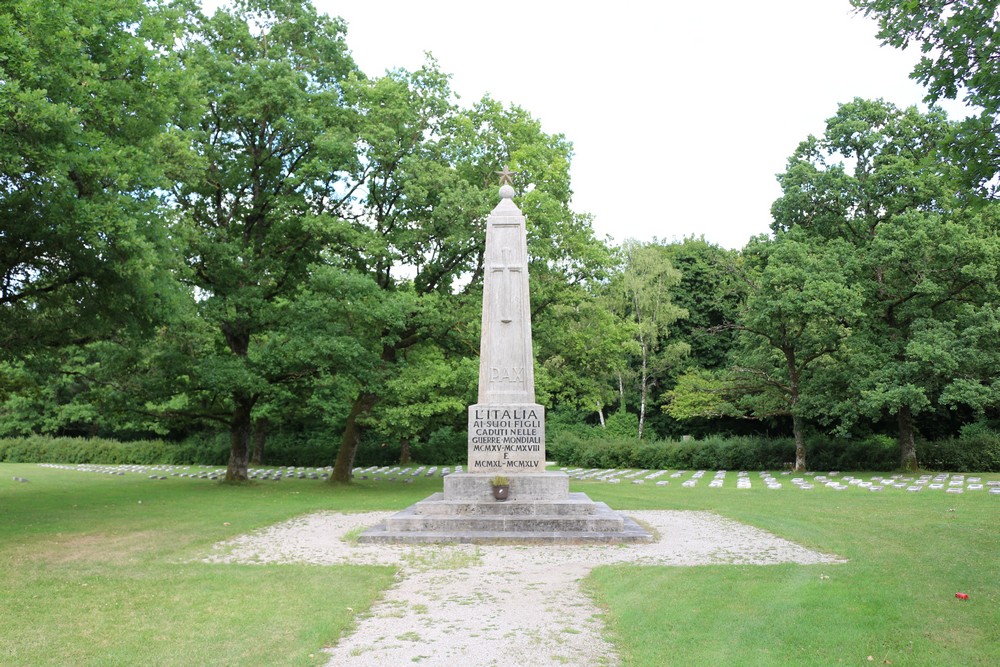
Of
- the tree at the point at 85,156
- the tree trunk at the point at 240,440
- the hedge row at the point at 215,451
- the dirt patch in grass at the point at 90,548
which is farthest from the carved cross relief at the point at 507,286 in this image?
the hedge row at the point at 215,451

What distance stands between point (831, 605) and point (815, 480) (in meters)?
18.2

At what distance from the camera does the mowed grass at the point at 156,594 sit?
548 centimetres

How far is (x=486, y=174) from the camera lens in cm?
2150

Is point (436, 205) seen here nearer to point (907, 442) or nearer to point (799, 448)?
point (799, 448)

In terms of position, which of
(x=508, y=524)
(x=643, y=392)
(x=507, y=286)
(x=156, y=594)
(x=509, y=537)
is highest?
(x=643, y=392)

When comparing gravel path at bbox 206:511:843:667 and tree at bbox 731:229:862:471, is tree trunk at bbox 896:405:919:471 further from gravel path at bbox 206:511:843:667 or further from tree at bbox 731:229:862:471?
gravel path at bbox 206:511:843:667

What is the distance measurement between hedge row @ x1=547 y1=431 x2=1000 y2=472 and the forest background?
100mm

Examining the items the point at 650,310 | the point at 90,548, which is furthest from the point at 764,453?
the point at 90,548

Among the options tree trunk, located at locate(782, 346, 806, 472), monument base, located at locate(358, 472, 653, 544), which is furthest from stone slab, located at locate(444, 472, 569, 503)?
tree trunk, located at locate(782, 346, 806, 472)

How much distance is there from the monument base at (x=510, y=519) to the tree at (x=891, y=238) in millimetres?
16401

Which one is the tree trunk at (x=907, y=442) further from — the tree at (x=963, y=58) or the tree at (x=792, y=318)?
the tree at (x=963, y=58)

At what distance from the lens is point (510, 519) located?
11.4 meters

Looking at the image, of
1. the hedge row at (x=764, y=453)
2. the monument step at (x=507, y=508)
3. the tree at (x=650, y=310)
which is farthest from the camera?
the tree at (x=650, y=310)

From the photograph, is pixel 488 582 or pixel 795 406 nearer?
pixel 488 582
